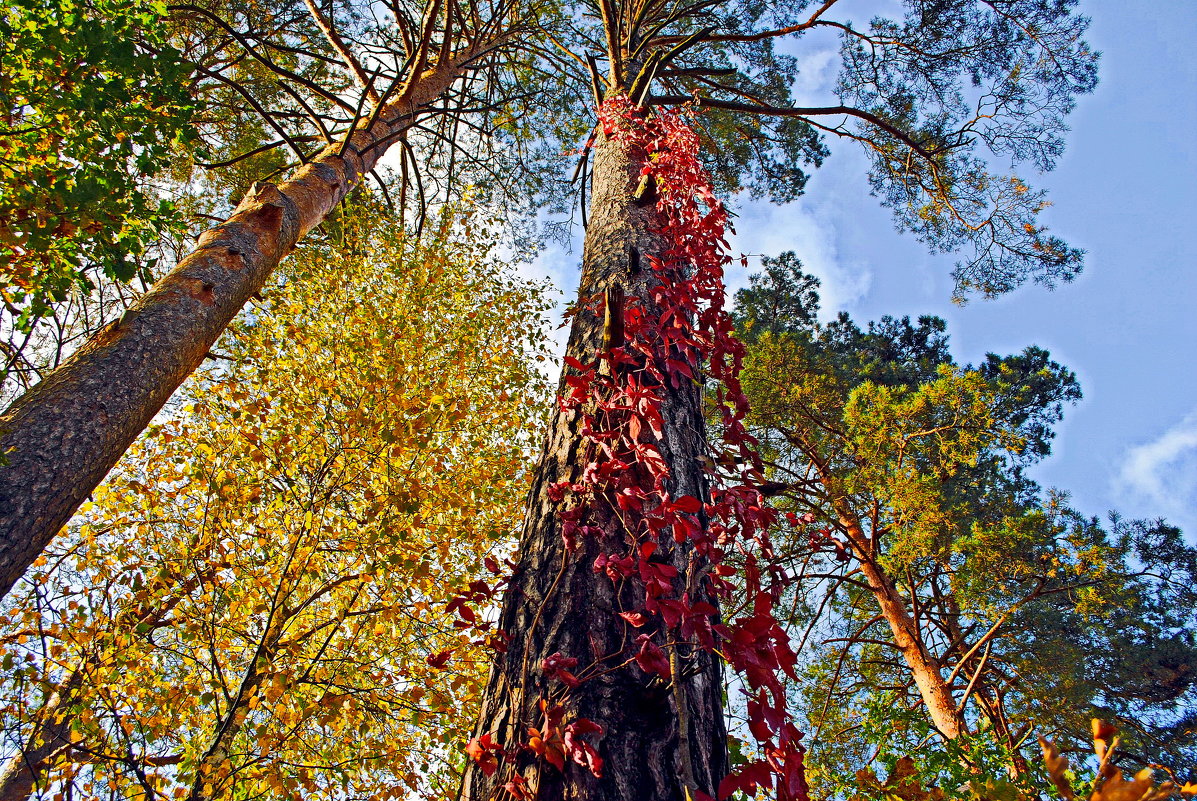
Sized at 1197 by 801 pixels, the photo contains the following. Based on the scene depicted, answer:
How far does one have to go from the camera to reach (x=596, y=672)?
4.32 feet

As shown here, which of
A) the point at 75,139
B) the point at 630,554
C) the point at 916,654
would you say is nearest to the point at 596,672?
the point at 630,554

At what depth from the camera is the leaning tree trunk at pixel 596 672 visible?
1199 mm

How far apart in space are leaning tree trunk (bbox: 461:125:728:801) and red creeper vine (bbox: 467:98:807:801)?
0.11ft

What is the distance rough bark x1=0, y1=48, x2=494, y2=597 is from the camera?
2.07 meters

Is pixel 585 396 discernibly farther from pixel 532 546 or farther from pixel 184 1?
pixel 184 1

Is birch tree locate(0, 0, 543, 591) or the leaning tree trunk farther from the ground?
birch tree locate(0, 0, 543, 591)

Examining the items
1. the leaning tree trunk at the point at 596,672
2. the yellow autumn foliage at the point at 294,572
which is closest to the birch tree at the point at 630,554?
the leaning tree trunk at the point at 596,672

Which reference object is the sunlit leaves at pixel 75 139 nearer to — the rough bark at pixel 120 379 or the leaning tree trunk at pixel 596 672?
the rough bark at pixel 120 379

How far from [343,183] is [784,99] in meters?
5.72

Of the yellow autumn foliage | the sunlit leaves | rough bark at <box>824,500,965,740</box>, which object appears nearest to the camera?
the sunlit leaves

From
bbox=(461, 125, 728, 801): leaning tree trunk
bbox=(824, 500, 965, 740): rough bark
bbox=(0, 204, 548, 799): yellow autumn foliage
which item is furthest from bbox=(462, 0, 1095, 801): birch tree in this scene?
bbox=(824, 500, 965, 740): rough bark

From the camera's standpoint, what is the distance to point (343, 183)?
5.27 metres

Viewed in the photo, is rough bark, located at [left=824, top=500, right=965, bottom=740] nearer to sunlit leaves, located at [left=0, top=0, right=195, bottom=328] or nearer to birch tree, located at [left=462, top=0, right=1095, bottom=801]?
birch tree, located at [left=462, top=0, right=1095, bottom=801]

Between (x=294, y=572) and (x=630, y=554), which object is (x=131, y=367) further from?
(x=630, y=554)
